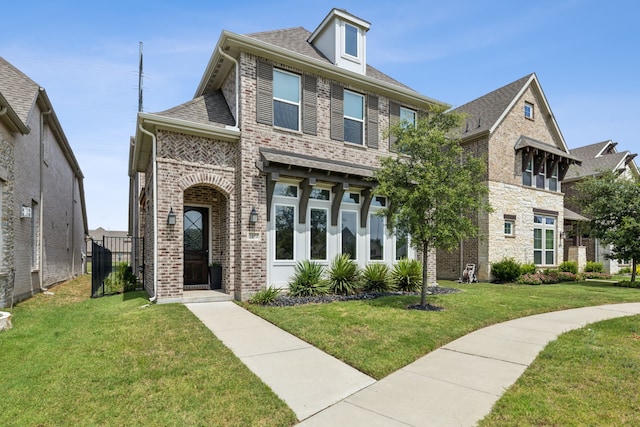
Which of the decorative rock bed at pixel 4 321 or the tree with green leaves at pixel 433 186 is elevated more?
the tree with green leaves at pixel 433 186

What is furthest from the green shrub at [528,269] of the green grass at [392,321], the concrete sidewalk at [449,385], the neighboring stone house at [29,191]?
the neighboring stone house at [29,191]

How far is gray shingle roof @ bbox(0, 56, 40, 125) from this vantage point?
10430 millimetres

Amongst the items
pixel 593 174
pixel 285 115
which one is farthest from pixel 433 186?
pixel 593 174

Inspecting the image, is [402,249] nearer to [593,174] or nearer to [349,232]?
[349,232]

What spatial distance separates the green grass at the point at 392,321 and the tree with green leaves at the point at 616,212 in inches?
235

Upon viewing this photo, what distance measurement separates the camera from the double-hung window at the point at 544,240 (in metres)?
18.6

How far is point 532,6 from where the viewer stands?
899 centimetres

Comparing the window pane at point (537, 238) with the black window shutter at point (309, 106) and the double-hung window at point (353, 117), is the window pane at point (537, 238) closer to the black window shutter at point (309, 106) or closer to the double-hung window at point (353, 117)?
the double-hung window at point (353, 117)

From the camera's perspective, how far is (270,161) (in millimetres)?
9617

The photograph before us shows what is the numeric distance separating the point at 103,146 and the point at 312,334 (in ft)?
61.0

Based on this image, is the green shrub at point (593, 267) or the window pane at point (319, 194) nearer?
the window pane at point (319, 194)

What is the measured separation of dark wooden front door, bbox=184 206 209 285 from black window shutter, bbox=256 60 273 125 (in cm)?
374

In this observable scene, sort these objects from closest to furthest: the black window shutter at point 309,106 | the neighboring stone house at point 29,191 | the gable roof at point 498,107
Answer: the neighboring stone house at point 29,191
the black window shutter at point 309,106
the gable roof at point 498,107

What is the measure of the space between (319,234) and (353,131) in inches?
144
